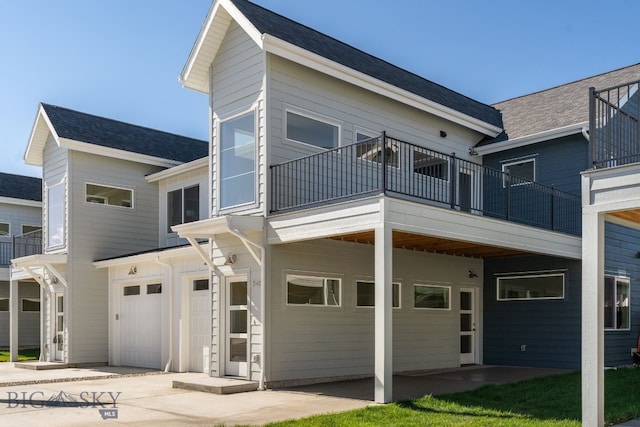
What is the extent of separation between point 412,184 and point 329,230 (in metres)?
4.89

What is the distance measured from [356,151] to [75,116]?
9627 mm

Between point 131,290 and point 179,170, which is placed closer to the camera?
point 179,170

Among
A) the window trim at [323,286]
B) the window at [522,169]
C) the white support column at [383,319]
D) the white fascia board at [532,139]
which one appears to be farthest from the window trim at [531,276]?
the white support column at [383,319]

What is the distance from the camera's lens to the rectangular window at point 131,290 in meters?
17.4

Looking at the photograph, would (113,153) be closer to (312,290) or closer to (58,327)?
(58,327)

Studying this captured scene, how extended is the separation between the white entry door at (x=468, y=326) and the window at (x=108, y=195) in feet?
31.6

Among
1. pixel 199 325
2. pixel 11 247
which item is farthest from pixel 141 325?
pixel 11 247

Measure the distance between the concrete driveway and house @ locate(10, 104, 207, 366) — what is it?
8.81 ft

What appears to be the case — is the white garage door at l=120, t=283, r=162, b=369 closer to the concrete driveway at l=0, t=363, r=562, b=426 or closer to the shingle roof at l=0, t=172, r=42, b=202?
the concrete driveway at l=0, t=363, r=562, b=426

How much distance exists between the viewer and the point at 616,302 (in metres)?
15.8

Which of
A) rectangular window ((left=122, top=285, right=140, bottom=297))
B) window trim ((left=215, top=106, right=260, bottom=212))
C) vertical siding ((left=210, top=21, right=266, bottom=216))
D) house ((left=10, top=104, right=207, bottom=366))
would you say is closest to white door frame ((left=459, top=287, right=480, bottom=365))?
window trim ((left=215, top=106, right=260, bottom=212))

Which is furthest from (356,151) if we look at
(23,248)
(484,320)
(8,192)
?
(8,192)

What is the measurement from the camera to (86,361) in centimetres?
1736

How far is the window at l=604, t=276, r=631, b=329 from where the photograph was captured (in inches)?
614
